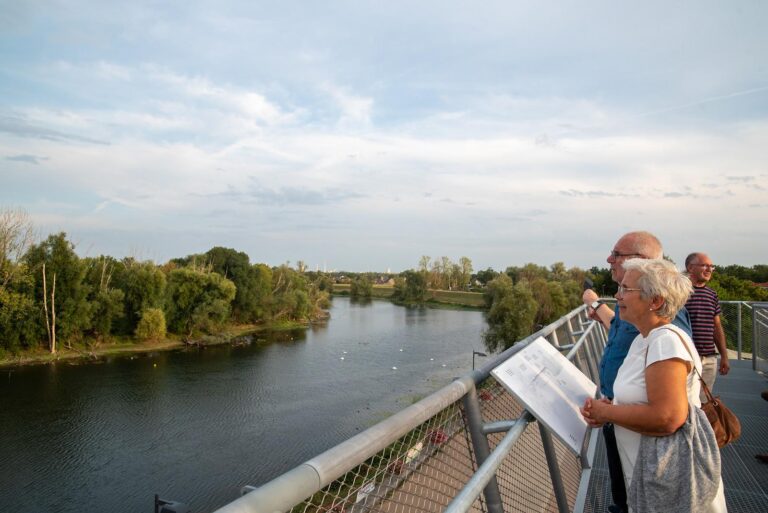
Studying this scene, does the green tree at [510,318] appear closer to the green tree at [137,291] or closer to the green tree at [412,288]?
the green tree at [137,291]

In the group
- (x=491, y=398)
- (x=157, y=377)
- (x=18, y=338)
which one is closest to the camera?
(x=491, y=398)

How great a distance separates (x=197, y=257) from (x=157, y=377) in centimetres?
3274

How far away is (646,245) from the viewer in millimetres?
2482

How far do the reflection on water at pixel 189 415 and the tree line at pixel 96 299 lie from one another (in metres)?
4.75

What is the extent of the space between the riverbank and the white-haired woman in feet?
137

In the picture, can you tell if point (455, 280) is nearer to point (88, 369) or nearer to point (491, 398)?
point (88, 369)

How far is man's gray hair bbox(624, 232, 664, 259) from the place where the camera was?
2.47 metres

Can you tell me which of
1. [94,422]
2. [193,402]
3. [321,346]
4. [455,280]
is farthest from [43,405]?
[455,280]

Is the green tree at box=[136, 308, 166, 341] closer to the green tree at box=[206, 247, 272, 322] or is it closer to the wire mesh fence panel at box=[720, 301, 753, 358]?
the green tree at box=[206, 247, 272, 322]

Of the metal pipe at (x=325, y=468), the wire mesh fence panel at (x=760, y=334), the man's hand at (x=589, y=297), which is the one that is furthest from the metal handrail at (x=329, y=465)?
the wire mesh fence panel at (x=760, y=334)

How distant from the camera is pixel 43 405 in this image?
977 inches

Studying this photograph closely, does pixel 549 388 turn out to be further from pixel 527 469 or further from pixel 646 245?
pixel 527 469

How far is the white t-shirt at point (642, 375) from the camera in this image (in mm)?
1657

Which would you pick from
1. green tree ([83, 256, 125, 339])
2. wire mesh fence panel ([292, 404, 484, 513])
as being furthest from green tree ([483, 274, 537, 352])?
wire mesh fence panel ([292, 404, 484, 513])
